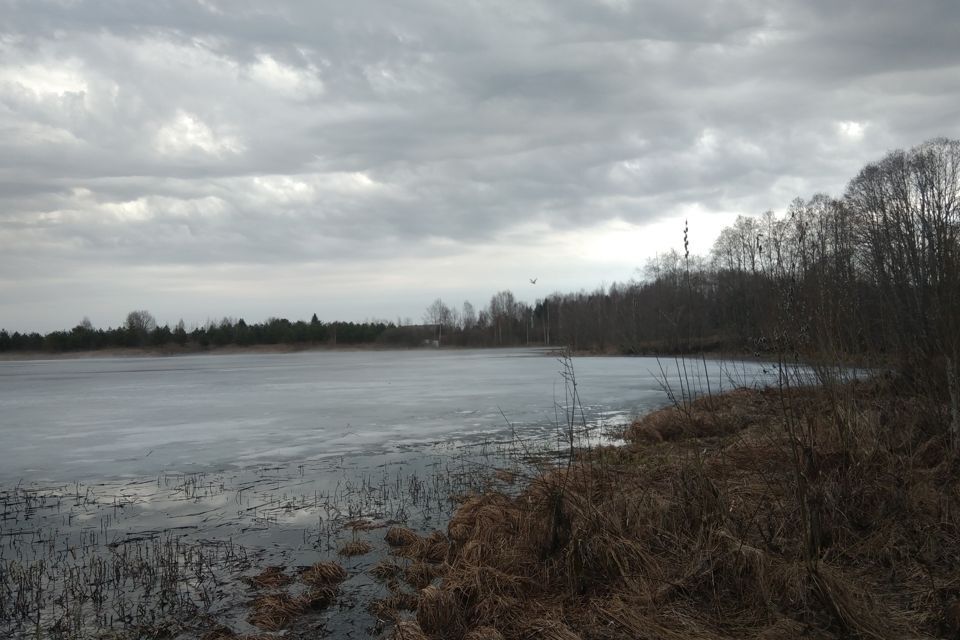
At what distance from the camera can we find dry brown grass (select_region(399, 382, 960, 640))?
12.7 ft

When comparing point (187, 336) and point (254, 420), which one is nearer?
point (254, 420)

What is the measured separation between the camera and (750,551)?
4375mm

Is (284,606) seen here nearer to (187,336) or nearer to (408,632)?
(408,632)

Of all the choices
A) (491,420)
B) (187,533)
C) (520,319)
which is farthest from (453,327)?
(187,533)

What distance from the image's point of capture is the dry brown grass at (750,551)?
12.7ft

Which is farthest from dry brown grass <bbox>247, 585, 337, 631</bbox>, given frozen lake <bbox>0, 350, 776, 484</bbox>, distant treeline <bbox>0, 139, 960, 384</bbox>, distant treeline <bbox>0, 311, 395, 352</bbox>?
distant treeline <bbox>0, 311, 395, 352</bbox>

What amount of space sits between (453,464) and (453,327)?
456 feet

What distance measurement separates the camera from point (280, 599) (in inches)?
221

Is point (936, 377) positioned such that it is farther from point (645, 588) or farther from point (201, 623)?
point (201, 623)

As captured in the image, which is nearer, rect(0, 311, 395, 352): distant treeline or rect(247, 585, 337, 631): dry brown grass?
rect(247, 585, 337, 631): dry brown grass

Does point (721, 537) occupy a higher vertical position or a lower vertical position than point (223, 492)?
higher

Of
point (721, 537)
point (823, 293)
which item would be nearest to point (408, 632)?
point (721, 537)

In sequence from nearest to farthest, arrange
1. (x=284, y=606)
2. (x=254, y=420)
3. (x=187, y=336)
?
(x=284, y=606), (x=254, y=420), (x=187, y=336)

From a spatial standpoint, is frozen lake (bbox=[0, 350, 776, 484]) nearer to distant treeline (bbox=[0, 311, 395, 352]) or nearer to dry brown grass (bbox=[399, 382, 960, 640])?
dry brown grass (bbox=[399, 382, 960, 640])
